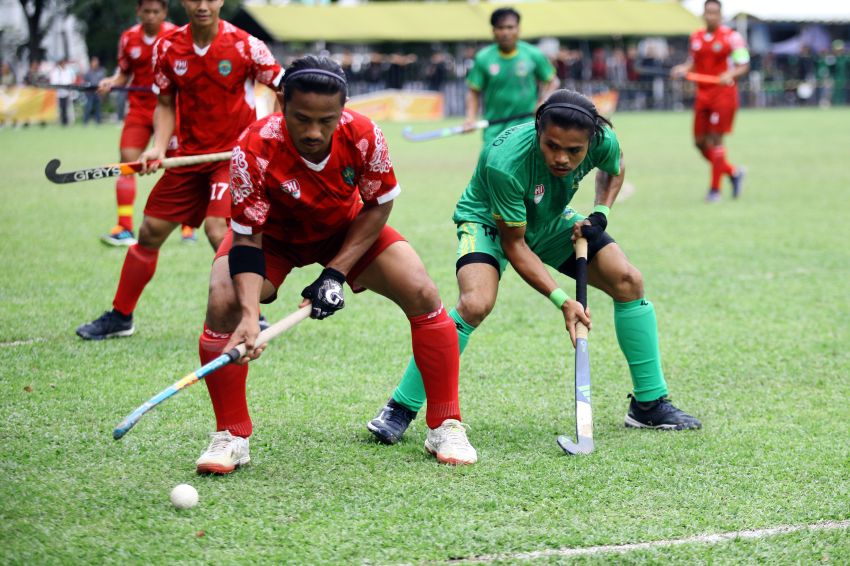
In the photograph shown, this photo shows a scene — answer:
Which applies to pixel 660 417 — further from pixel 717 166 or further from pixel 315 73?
pixel 717 166

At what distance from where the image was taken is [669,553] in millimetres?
3256

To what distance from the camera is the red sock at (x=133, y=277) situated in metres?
6.25

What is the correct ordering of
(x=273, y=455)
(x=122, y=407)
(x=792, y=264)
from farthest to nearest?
(x=792, y=264), (x=122, y=407), (x=273, y=455)

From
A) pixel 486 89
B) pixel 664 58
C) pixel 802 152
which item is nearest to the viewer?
pixel 486 89

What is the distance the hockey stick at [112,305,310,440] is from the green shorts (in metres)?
0.95

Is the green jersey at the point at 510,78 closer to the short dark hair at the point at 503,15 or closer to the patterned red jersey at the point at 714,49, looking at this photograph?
the short dark hair at the point at 503,15

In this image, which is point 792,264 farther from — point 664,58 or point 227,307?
point 664,58

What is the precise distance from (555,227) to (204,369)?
5.53ft

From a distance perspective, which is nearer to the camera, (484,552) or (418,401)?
(484,552)

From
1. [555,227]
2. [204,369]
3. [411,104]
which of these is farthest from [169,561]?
[411,104]

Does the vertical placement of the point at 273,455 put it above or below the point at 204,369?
below

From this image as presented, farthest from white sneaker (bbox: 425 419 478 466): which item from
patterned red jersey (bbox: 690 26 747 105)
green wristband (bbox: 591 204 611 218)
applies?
patterned red jersey (bbox: 690 26 747 105)

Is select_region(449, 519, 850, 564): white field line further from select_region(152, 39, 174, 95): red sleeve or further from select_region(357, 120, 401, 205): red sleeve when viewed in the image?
select_region(152, 39, 174, 95): red sleeve

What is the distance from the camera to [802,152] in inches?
741
